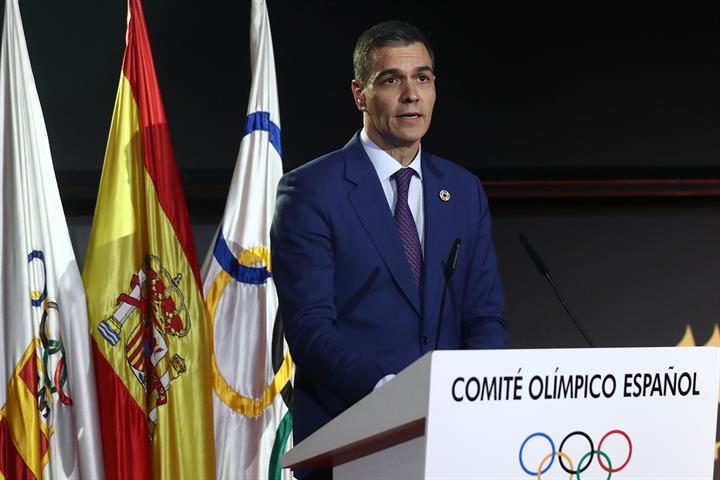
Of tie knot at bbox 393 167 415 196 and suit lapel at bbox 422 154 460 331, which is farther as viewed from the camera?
tie knot at bbox 393 167 415 196

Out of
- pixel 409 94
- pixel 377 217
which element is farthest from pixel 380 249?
pixel 409 94

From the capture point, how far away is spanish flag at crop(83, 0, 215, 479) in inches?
135

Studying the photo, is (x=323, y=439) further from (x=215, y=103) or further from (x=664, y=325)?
(x=664, y=325)

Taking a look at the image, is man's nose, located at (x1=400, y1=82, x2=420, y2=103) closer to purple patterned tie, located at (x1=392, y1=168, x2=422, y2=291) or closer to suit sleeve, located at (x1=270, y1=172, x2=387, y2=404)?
purple patterned tie, located at (x1=392, y1=168, x2=422, y2=291)

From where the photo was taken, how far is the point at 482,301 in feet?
7.68

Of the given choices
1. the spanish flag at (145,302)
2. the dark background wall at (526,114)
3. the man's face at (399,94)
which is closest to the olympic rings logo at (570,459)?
the man's face at (399,94)

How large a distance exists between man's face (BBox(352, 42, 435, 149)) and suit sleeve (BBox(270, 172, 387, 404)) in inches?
8.9

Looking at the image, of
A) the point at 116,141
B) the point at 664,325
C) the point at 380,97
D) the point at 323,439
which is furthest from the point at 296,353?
the point at 664,325

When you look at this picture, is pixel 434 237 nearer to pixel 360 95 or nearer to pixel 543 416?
pixel 360 95

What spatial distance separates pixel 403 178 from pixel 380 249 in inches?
8.8

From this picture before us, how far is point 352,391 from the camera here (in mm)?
1988

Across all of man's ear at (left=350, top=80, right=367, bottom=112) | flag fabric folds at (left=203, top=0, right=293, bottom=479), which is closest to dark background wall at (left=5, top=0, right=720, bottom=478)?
flag fabric folds at (left=203, top=0, right=293, bottom=479)

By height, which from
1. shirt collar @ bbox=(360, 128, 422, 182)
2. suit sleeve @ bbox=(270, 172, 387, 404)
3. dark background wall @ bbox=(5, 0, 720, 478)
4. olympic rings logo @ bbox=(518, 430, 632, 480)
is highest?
dark background wall @ bbox=(5, 0, 720, 478)

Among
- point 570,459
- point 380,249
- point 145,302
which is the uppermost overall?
point 145,302
